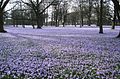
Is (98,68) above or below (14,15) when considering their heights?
below

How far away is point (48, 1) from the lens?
4028cm

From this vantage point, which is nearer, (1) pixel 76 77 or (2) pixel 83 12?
(1) pixel 76 77

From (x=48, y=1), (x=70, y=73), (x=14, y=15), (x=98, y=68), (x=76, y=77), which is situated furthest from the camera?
(x=14, y=15)

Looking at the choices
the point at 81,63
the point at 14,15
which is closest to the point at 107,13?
the point at 14,15

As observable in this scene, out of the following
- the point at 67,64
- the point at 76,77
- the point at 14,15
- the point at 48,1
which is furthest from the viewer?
the point at 14,15

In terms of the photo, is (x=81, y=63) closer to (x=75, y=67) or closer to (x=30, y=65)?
(x=75, y=67)

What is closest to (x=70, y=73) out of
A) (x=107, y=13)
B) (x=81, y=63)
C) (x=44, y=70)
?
(x=44, y=70)

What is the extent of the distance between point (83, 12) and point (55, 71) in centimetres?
5957

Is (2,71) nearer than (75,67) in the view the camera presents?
Yes

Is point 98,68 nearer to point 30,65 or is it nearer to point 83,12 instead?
point 30,65

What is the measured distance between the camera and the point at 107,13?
44562 mm

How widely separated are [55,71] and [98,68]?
4.62 ft

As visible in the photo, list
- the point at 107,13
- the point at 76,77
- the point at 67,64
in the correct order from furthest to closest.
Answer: the point at 107,13, the point at 67,64, the point at 76,77

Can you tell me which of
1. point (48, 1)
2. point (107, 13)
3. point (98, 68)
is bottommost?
point (98, 68)
